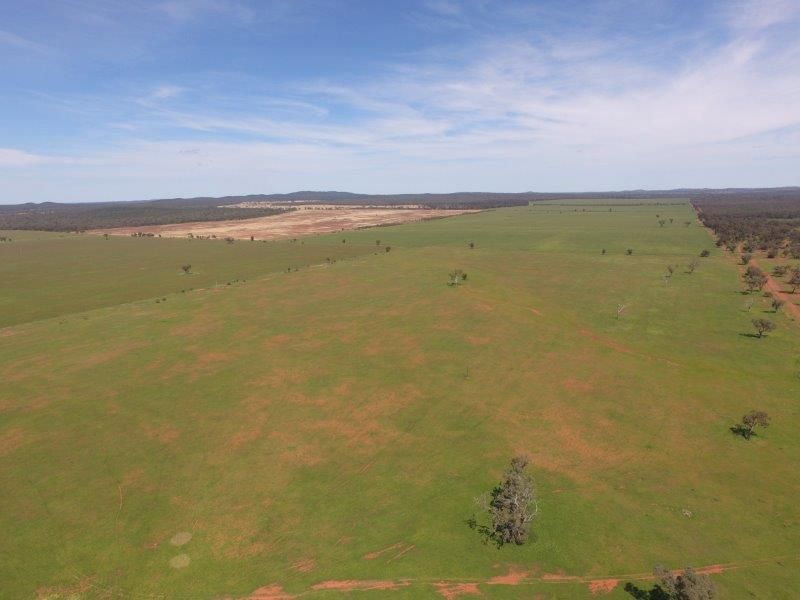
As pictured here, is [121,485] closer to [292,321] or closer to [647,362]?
[292,321]

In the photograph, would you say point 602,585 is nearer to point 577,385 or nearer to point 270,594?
point 270,594

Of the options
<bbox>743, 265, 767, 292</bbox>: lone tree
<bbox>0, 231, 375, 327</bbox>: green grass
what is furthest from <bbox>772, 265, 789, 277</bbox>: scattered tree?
<bbox>0, 231, 375, 327</bbox>: green grass

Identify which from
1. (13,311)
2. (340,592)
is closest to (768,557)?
(340,592)

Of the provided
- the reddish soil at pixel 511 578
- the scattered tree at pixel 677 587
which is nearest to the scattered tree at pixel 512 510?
the reddish soil at pixel 511 578

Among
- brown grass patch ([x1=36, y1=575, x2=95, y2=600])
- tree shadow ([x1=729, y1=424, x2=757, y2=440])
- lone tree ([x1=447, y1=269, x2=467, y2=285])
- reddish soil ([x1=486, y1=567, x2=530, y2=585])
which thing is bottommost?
reddish soil ([x1=486, y1=567, x2=530, y2=585])

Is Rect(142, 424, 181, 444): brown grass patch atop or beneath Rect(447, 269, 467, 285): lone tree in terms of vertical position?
beneath

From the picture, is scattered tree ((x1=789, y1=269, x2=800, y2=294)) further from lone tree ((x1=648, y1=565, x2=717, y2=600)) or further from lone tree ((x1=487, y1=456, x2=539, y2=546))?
lone tree ((x1=487, y1=456, x2=539, y2=546))

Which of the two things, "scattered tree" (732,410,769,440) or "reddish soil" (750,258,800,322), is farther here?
"reddish soil" (750,258,800,322)
